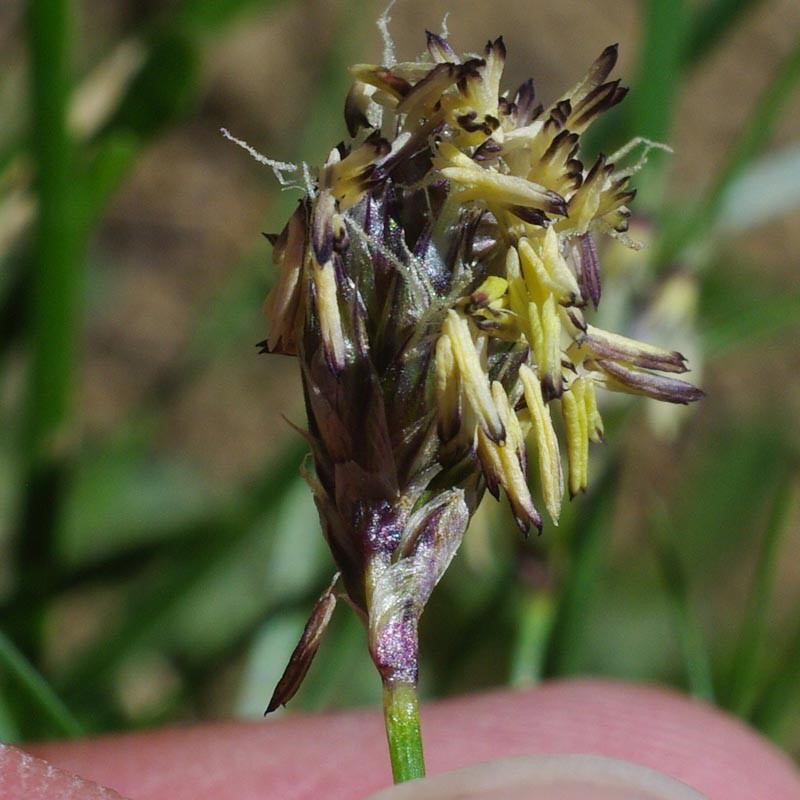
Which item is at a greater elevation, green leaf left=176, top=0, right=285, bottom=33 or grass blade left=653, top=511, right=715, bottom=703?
green leaf left=176, top=0, right=285, bottom=33

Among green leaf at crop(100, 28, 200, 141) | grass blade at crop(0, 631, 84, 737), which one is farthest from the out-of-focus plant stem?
grass blade at crop(0, 631, 84, 737)

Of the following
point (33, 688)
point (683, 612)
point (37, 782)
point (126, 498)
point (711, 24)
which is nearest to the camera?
point (37, 782)

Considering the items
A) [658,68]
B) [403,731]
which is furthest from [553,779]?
[658,68]

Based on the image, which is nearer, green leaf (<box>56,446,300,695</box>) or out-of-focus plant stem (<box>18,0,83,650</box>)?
out-of-focus plant stem (<box>18,0,83,650</box>)

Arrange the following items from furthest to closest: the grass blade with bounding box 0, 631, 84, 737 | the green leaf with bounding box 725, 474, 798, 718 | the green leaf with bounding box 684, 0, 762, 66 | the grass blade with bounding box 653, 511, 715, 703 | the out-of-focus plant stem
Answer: the green leaf with bounding box 684, 0, 762, 66
the grass blade with bounding box 653, 511, 715, 703
the green leaf with bounding box 725, 474, 798, 718
the out-of-focus plant stem
the grass blade with bounding box 0, 631, 84, 737

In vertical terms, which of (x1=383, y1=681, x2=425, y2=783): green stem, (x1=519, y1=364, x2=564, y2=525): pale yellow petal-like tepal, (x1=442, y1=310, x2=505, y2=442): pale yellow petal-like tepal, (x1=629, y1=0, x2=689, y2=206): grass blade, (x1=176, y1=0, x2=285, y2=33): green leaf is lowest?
(x1=383, y1=681, x2=425, y2=783): green stem

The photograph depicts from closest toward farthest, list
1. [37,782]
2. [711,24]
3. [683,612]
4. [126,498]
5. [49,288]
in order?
[37,782]
[49,288]
[683,612]
[711,24]
[126,498]

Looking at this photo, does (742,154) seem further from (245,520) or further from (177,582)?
(177,582)

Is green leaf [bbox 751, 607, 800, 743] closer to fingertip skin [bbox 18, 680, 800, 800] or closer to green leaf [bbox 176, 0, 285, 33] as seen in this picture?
fingertip skin [bbox 18, 680, 800, 800]
